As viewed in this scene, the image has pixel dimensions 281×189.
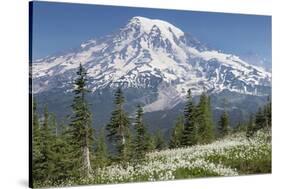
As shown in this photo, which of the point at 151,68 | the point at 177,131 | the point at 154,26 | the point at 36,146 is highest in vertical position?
the point at 154,26

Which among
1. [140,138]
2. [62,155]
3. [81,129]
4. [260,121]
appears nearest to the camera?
[62,155]

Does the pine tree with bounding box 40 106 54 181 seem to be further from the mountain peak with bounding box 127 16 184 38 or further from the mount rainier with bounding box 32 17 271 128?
the mountain peak with bounding box 127 16 184 38

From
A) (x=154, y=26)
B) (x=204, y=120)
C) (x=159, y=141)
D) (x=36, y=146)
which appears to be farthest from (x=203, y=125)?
(x=36, y=146)

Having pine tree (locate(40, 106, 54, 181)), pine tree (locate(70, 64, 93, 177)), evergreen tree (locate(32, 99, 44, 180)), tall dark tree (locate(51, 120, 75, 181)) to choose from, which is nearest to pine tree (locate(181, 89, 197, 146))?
pine tree (locate(70, 64, 93, 177))

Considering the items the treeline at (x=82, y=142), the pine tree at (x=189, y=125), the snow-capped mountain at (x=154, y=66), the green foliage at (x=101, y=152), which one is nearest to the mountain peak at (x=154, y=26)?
the snow-capped mountain at (x=154, y=66)

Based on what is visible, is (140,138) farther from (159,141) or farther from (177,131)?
(177,131)
